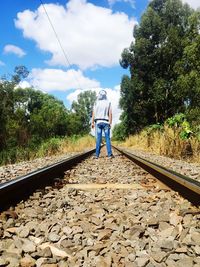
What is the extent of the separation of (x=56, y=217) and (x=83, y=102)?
4440 inches

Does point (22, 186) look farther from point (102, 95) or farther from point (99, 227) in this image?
point (102, 95)

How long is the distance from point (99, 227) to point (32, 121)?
8276 centimetres

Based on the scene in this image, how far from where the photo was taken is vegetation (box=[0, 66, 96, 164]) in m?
22.1

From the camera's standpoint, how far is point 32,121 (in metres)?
84.1

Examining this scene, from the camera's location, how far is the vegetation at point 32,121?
22.1 m

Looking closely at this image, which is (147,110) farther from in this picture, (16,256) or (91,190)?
(16,256)

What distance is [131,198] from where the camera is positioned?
4066 millimetres

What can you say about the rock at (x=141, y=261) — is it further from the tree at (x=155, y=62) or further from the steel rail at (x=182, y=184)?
the tree at (x=155, y=62)

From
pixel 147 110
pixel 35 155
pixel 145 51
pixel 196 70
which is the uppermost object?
pixel 145 51

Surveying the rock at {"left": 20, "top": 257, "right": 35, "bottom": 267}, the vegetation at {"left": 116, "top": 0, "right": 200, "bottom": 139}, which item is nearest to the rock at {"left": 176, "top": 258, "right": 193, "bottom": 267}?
the rock at {"left": 20, "top": 257, "right": 35, "bottom": 267}

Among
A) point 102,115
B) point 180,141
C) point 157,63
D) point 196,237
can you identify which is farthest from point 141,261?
point 157,63

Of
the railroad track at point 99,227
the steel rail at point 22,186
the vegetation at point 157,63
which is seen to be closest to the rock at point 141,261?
the railroad track at point 99,227

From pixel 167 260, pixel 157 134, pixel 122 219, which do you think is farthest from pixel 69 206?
pixel 157 134

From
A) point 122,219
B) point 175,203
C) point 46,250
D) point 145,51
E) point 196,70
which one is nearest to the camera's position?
point 46,250
